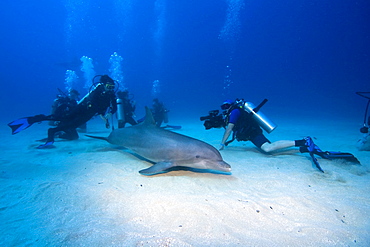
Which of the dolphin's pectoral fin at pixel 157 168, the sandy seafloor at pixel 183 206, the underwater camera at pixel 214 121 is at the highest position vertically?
the underwater camera at pixel 214 121

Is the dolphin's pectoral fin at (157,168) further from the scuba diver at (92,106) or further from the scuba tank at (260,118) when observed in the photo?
the scuba diver at (92,106)

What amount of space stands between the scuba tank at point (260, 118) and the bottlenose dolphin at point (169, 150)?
2.85 meters

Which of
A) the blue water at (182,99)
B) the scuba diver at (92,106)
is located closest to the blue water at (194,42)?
the blue water at (182,99)

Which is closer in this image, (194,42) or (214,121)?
(214,121)

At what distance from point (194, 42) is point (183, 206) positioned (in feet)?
473

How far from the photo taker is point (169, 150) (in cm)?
425

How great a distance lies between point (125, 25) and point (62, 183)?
129989mm

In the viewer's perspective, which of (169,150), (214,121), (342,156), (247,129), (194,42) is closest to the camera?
(169,150)

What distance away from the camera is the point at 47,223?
2.16m

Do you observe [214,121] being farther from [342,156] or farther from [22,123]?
[22,123]

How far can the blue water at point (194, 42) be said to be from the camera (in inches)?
3634

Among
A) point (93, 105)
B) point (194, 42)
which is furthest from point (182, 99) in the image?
point (93, 105)

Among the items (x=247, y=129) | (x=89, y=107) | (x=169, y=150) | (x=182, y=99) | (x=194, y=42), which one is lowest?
(x=169, y=150)

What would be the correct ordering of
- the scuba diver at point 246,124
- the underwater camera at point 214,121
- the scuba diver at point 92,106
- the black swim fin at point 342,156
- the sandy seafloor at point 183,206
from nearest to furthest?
the sandy seafloor at point 183,206 → the black swim fin at point 342,156 → the scuba diver at point 246,124 → the underwater camera at point 214,121 → the scuba diver at point 92,106
